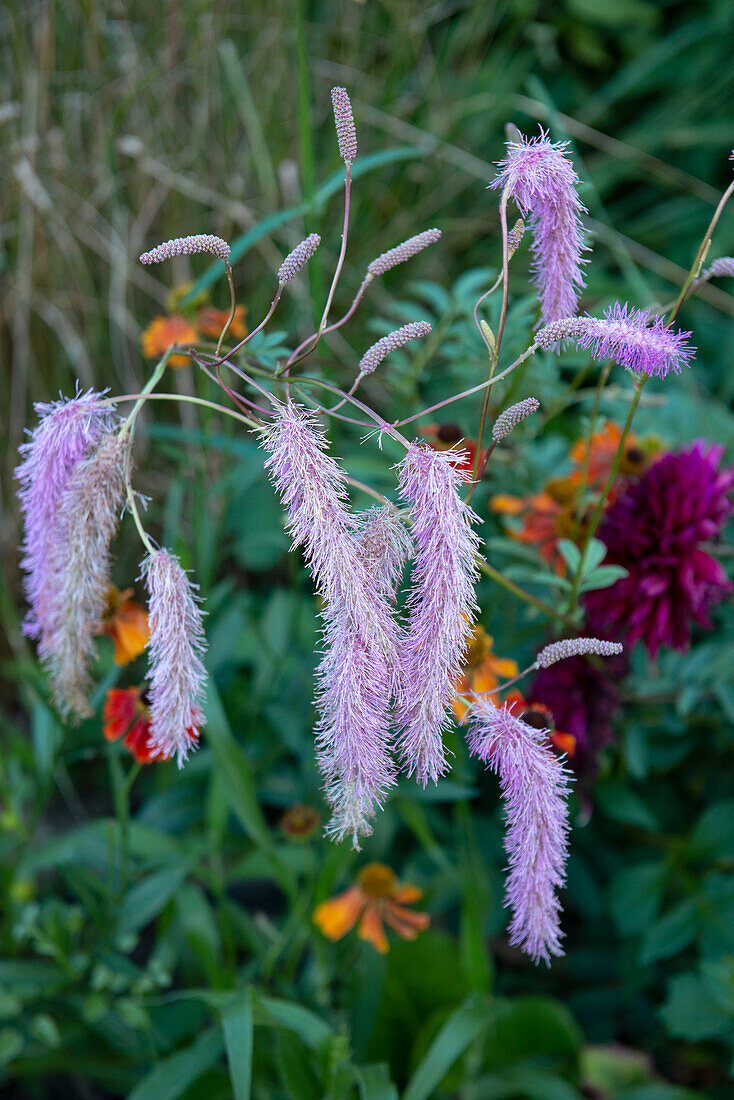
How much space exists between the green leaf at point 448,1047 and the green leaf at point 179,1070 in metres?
0.14

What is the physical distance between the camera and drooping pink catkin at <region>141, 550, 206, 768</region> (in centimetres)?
40

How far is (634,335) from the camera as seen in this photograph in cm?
39

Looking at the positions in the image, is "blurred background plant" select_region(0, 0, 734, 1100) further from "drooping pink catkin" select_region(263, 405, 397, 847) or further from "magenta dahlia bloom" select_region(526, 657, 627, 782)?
"drooping pink catkin" select_region(263, 405, 397, 847)

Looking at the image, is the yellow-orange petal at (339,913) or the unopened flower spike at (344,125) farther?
the yellow-orange petal at (339,913)

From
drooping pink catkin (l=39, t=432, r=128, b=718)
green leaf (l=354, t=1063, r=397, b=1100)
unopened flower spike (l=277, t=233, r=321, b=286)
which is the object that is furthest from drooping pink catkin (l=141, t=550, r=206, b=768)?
green leaf (l=354, t=1063, r=397, b=1100)

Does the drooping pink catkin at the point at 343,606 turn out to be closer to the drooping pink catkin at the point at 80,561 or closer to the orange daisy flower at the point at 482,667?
the drooping pink catkin at the point at 80,561

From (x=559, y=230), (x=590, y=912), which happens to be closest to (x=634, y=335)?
(x=559, y=230)

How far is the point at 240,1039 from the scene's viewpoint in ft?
1.71

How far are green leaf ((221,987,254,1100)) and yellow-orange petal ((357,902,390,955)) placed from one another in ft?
0.54

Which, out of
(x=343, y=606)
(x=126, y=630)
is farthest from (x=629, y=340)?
(x=126, y=630)

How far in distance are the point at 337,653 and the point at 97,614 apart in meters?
0.17

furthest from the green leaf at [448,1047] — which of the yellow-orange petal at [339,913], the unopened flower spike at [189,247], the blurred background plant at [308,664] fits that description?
the unopened flower spike at [189,247]

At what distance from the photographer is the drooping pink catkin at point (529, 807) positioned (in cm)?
41

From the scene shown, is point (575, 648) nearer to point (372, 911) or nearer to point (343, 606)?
point (343, 606)
